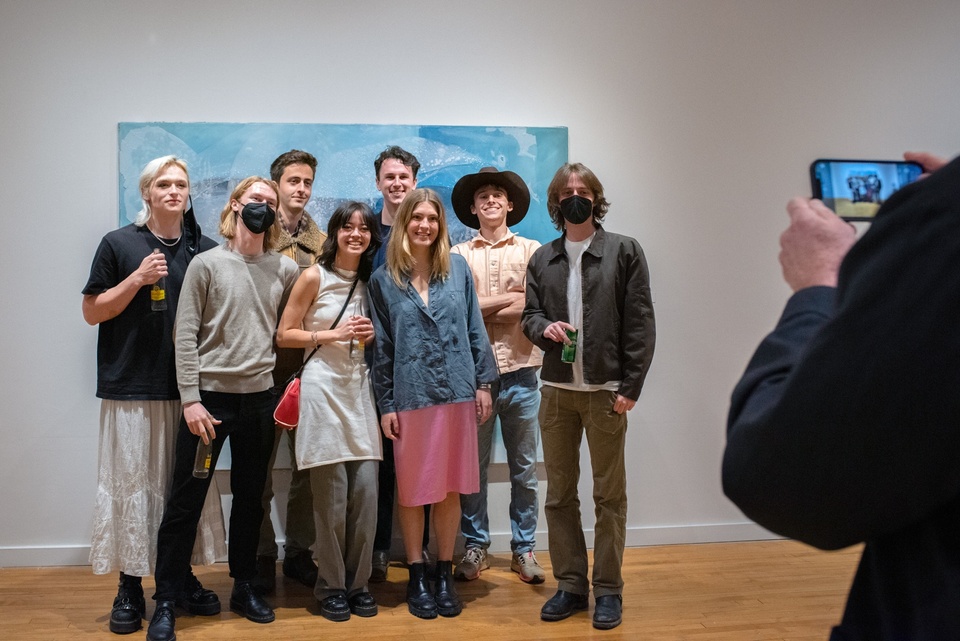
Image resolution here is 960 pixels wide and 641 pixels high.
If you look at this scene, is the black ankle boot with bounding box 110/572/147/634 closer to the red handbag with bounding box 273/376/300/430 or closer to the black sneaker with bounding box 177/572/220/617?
the black sneaker with bounding box 177/572/220/617

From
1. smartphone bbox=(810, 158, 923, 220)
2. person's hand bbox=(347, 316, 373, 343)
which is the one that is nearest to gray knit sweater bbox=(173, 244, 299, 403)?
person's hand bbox=(347, 316, 373, 343)

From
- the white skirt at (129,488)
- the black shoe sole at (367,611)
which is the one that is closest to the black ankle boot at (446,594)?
the black shoe sole at (367,611)

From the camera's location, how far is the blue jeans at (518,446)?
3807 millimetres

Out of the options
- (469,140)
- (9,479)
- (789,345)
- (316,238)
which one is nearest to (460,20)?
(469,140)

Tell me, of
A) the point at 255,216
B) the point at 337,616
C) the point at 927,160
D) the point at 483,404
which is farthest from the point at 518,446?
the point at 927,160

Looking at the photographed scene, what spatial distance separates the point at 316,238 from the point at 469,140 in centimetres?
95

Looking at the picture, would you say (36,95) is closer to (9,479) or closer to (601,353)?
(9,479)

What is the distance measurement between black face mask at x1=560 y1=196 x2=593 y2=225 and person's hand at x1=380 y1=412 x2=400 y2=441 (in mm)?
1064

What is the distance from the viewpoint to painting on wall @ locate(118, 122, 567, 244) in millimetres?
4008

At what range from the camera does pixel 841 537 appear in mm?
686

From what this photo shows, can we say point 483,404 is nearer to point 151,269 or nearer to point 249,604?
point 249,604

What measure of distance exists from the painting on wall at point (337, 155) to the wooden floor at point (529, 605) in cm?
171

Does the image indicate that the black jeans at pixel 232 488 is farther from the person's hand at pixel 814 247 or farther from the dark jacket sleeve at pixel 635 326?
the person's hand at pixel 814 247

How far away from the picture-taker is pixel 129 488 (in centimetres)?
308
